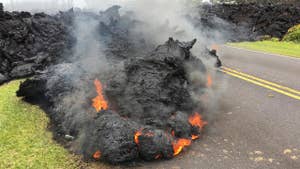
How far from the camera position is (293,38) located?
18.8m

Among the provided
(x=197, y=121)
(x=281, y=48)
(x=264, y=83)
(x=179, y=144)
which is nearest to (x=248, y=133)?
(x=197, y=121)

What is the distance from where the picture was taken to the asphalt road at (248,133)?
396 cm

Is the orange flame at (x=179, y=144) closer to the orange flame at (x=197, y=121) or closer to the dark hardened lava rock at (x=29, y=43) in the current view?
the orange flame at (x=197, y=121)

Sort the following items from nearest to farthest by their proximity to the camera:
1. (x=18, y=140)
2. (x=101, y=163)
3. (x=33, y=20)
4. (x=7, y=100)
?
(x=101, y=163) → (x=18, y=140) → (x=7, y=100) → (x=33, y=20)

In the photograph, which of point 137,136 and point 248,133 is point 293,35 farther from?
point 137,136

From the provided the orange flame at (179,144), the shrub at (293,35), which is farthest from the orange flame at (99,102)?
the shrub at (293,35)

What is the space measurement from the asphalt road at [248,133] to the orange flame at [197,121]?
0.46ft

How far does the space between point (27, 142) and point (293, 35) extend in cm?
1828

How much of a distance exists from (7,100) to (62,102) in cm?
149

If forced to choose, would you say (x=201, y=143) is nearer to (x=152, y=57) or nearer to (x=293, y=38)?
(x=152, y=57)

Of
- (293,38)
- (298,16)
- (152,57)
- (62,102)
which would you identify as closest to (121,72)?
(152,57)

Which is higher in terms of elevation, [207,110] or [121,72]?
[121,72]

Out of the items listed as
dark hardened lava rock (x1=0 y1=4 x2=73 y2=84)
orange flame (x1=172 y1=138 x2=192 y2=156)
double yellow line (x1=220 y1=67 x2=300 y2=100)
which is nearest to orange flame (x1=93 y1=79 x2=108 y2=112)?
orange flame (x1=172 y1=138 x2=192 y2=156)

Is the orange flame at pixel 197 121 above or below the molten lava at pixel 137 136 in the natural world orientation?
below
